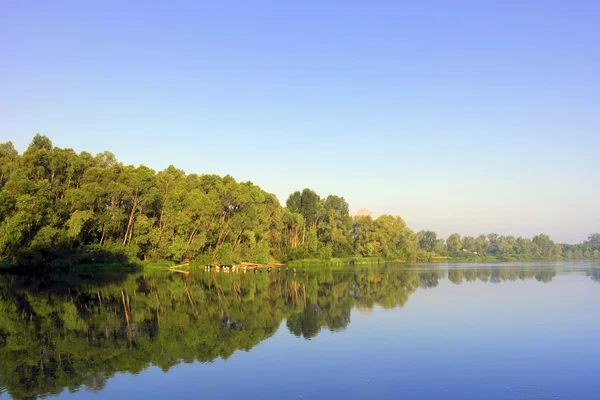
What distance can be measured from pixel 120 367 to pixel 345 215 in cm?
10618

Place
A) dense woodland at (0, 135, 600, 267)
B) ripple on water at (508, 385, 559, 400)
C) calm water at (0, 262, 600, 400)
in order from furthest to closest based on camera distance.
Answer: dense woodland at (0, 135, 600, 267)
calm water at (0, 262, 600, 400)
ripple on water at (508, 385, 559, 400)

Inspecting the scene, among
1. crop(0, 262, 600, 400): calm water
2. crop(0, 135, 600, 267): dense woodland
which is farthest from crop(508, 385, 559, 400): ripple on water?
crop(0, 135, 600, 267): dense woodland

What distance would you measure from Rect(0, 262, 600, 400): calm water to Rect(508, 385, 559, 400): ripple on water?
6 centimetres

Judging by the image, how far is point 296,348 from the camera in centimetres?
1769

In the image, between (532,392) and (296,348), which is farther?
(296,348)

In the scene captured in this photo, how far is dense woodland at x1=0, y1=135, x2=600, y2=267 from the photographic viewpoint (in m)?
52.4

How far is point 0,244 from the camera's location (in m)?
48.5

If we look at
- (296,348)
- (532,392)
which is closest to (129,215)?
(296,348)

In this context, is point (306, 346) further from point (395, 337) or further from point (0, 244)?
point (0, 244)

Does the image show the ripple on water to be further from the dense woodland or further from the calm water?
the dense woodland

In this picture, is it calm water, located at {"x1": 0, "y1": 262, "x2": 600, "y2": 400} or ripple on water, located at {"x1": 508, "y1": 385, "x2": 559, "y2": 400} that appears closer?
ripple on water, located at {"x1": 508, "y1": 385, "x2": 559, "y2": 400}

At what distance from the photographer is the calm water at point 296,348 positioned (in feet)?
41.8

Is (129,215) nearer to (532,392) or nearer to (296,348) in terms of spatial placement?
(296,348)

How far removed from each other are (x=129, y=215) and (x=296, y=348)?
55.2 m
